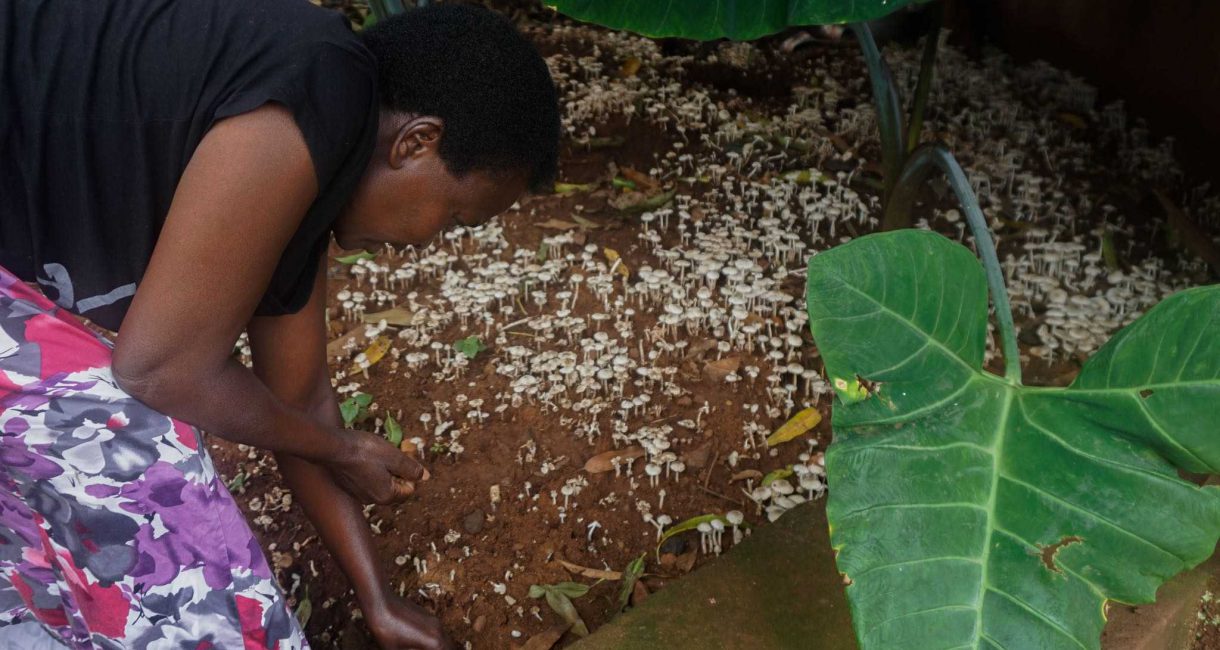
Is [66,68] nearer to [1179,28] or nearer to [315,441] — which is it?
[315,441]

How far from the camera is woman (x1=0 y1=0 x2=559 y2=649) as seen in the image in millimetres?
1178

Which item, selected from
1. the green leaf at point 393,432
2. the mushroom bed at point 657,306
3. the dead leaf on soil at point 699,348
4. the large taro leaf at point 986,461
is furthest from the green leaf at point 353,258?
the large taro leaf at point 986,461

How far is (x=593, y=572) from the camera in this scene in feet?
6.53

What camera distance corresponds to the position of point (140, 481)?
1.27 metres

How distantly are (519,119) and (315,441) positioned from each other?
58 cm

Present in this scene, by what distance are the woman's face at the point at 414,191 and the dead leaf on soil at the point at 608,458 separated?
906 mm

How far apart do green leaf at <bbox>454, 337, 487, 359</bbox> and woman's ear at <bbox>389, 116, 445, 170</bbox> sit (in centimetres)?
122

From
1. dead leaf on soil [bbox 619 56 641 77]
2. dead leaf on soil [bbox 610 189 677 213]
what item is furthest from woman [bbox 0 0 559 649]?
dead leaf on soil [bbox 619 56 641 77]

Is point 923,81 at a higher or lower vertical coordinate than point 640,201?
higher

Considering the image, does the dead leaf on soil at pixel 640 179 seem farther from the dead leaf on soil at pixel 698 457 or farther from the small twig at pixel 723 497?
the small twig at pixel 723 497

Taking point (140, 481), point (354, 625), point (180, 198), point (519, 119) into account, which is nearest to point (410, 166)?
→ point (519, 119)

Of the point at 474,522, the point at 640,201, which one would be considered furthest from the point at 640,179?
the point at 474,522

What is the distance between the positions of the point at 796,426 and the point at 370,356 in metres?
1.04

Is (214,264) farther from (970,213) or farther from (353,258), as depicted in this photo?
(353,258)
